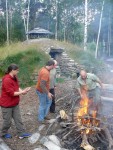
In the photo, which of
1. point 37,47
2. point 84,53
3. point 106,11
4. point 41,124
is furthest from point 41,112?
point 106,11

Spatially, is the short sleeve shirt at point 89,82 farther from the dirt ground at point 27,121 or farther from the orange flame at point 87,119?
the dirt ground at point 27,121

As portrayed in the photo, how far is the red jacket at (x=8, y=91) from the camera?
19.4ft

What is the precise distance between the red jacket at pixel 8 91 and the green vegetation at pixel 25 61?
6.19 m

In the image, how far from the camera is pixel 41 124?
726 centimetres

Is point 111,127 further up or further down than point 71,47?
further down

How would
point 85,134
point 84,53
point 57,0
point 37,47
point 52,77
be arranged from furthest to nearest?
point 57,0 < point 84,53 < point 37,47 < point 52,77 < point 85,134

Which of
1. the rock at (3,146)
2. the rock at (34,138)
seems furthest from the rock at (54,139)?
the rock at (3,146)

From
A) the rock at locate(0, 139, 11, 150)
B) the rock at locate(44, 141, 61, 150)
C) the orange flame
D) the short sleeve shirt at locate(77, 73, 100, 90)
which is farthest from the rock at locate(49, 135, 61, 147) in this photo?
the short sleeve shirt at locate(77, 73, 100, 90)

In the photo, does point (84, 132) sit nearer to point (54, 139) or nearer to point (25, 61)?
point (54, 139)

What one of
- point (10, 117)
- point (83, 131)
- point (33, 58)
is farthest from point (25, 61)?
point (83, 131)

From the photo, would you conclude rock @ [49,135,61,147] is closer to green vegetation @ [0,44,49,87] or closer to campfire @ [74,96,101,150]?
campfire @ [74,96,101,150]

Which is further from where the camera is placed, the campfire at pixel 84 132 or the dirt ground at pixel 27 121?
the dirt ground at pixel 27 121

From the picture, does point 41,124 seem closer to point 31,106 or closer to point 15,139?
point 15,139

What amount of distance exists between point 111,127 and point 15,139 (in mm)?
2389
